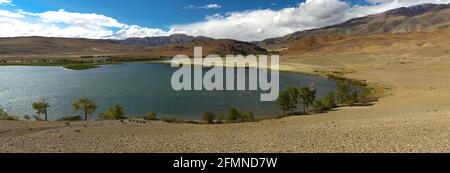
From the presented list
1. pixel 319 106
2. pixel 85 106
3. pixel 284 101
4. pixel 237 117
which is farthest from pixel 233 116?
pixel 85 106

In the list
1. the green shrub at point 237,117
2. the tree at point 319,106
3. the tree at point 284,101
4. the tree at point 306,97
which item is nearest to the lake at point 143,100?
the tree at point 284,101

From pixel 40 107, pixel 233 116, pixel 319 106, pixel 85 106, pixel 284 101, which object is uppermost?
pixel 284 101

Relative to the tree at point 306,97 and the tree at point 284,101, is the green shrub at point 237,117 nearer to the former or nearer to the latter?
the tree at point 284,101

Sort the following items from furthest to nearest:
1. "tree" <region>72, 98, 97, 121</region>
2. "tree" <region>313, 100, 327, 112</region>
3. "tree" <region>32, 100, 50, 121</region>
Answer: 1. "tree" <region>313, 100, 327, 112</region>
2. "tree" <region>72, 98, 97, 121</region>
3. "tree" <region>32, 100, 50, 121</region>

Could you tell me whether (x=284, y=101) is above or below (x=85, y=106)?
above

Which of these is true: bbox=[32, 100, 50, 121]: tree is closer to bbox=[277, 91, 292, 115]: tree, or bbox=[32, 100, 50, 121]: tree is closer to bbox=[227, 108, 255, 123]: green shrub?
bbox=[227, 108, 255, 123]: green shrub

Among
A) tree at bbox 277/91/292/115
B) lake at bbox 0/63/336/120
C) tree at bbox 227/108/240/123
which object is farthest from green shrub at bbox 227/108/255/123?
lake at bbox 0/63/336/120

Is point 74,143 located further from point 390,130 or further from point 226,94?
point 226,94

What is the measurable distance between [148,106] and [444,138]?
32294mm

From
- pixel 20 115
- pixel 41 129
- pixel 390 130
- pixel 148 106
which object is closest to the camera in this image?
pixel 390 130

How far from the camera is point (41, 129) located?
25781 millimetres

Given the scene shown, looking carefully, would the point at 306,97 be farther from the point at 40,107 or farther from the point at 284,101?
the point at 40,107
